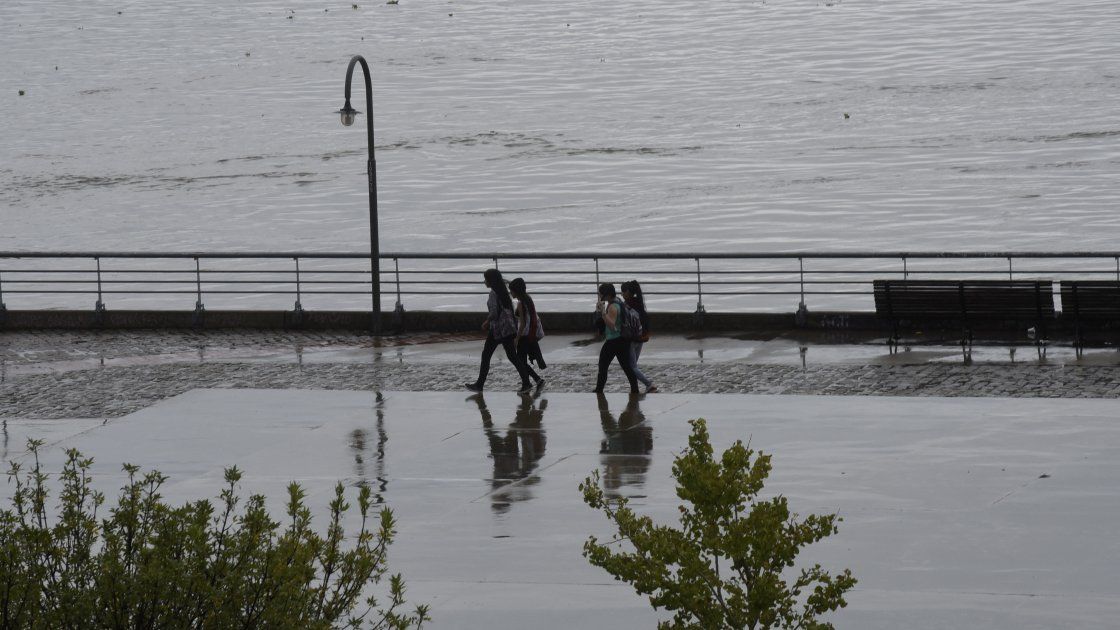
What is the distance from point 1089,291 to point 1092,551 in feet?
30.1

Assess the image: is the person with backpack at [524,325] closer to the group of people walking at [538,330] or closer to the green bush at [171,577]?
the group of people walking at [538,330]

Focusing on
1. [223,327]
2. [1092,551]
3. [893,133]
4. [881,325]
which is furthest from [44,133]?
[1092,551]

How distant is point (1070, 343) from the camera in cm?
1927

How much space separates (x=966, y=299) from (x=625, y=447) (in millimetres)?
6812

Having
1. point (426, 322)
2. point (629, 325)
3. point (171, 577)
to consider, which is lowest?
point (171, 577)

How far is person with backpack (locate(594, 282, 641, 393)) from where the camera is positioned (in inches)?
664

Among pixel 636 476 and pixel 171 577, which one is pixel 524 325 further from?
pixel 171 577

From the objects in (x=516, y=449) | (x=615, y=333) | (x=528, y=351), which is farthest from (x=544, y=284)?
(x=516, y=449)

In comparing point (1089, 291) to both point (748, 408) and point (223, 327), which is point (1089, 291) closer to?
point (748, 408)

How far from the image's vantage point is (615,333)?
1694cm

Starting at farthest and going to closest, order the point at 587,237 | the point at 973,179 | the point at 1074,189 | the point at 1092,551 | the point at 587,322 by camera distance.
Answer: the point at 973,179, the point at 1074,189, the point at 587,237, the point at 587,322, the point at 1092,551

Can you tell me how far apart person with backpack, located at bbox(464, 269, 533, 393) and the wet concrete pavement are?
1.30 ft

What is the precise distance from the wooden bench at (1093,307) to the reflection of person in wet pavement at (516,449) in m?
6.24

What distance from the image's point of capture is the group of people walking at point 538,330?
55.5ft
